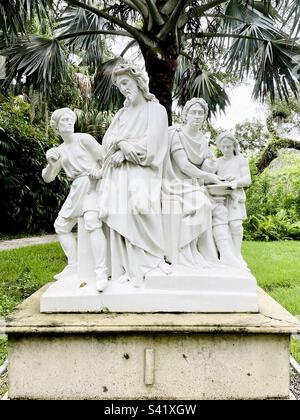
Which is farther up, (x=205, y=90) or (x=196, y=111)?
(x=205, y=90)

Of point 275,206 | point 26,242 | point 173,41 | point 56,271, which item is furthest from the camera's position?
point 275,206

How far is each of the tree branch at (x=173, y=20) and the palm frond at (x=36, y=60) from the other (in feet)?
5.35

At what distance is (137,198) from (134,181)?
15cm

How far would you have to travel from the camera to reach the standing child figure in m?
2.89

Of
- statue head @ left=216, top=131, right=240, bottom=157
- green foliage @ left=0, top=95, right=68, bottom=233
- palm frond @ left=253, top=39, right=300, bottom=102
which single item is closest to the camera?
statue head @ left=216, top=131, right=240, bottom=157

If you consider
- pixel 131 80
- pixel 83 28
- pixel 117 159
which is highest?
pixel 83 28

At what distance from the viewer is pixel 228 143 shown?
117 inches

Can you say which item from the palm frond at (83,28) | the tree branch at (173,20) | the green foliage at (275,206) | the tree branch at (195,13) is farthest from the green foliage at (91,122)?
the tree branch at (173,20)

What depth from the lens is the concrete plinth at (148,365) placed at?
2.37 m

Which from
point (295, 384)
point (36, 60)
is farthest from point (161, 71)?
point (295, 384)

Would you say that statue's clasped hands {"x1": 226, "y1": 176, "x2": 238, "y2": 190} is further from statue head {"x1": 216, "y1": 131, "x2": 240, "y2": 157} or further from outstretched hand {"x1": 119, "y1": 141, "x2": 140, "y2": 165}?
outstretched hand {"x1": 119, "y1": 141, "x2": 140, "y2": 165}

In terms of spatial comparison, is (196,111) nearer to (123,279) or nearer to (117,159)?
(117,159)

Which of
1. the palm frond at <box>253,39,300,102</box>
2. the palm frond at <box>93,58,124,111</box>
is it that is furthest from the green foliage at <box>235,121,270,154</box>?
the palm frond at <box>253,39,300,102</box>

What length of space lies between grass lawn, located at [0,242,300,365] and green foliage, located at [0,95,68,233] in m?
2.06
